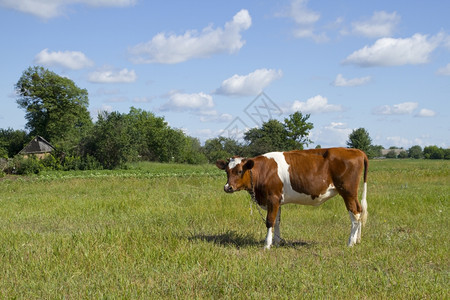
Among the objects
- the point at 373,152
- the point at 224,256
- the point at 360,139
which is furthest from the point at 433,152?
the point at 224,256

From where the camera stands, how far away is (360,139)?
77.9m

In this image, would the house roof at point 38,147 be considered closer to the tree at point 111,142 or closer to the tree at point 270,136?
the tree at point 111,142

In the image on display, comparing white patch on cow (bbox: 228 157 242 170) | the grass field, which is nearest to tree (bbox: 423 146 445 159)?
the grass field

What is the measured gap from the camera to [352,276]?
5719mm

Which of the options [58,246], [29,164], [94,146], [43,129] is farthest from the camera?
[43,129]

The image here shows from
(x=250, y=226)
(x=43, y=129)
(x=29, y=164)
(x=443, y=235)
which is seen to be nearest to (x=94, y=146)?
(x=29, y=164)

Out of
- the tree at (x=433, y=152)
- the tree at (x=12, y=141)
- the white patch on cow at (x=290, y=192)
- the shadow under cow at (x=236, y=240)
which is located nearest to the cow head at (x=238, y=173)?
the white patch on cow at (x=290, y=192)

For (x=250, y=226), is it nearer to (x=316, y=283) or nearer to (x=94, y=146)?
(x=316, y=283)

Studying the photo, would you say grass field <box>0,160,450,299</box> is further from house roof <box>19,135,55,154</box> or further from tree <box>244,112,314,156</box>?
house roof <box>19,135,55,154</box>

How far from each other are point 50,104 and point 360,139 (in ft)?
179

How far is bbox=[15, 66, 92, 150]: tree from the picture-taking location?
67188mm

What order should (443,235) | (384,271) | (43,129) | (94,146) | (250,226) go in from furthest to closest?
(43,129), (94,146), (250,226), (443,235), (384,271)

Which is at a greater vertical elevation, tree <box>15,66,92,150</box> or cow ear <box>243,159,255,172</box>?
tree <box>15,66,92,150</box>

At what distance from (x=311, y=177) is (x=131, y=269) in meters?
3.86
